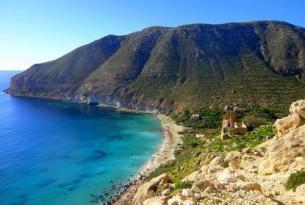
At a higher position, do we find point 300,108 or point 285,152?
point 300,108

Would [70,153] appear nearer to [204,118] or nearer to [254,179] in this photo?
[204,118]

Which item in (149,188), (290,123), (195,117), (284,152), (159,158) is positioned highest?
(290,123)

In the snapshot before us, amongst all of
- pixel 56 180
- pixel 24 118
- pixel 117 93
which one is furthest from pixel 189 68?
pixel 56 180

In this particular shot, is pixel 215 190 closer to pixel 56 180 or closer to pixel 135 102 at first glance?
pixel 56 180

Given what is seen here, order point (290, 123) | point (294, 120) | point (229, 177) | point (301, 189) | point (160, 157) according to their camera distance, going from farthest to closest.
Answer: point (160, 157) < point (290, 123) < point (294, 120) < point (229, 177) < point (301, 189)

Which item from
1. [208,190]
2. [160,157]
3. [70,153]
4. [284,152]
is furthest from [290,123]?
[70,153]

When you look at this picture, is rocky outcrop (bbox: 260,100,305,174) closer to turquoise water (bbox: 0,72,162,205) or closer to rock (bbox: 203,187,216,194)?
rock (bbox: 203,187,216,194)

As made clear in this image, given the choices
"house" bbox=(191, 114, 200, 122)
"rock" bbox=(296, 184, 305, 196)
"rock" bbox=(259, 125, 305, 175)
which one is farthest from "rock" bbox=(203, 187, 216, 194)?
"house" bbox=(191, 114, 200, 122)
